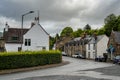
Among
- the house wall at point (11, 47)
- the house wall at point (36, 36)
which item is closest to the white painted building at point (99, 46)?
the house wall at point (36, 36)

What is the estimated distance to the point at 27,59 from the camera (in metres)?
39.0

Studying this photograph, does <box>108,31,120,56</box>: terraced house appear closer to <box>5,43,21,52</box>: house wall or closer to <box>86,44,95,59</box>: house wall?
<box>86,44,95,59</box>: house wall

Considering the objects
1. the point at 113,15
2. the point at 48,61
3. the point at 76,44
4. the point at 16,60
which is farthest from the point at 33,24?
the point at 113,15

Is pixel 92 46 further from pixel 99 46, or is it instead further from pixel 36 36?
pixel 36 36

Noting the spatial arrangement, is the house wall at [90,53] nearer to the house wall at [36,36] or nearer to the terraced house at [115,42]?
the terraced house at [115,42]

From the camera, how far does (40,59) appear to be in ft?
139

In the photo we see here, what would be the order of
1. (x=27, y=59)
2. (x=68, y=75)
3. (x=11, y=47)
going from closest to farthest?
(x=68, y=75) < (x=27, y=59) < (x=11, y=47)

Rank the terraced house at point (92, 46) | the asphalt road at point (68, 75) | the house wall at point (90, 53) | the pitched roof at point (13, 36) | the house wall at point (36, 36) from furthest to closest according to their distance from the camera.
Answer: the house wall at point (90, 53) → the terraced house at point (92, 46) → the pitched roof at point (13, 36) → the house wall at point (36, 36) → the asphalt road at point (68, 75)

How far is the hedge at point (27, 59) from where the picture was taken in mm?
34969

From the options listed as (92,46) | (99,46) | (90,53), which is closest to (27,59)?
(99,46)

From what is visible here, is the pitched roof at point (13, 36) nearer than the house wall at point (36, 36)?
No

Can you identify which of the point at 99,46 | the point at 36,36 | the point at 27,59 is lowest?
the point at 27,59

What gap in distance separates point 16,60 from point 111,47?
37485mm

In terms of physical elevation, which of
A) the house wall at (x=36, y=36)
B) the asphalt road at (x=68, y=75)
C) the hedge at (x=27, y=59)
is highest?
the house wall at (x=36, y=36)
